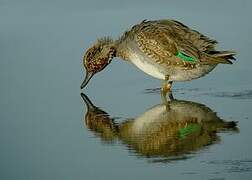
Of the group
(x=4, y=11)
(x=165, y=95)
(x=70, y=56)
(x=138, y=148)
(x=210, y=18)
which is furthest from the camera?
(x=4, y=11)

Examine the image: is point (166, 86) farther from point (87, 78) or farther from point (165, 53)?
point (87, 78)

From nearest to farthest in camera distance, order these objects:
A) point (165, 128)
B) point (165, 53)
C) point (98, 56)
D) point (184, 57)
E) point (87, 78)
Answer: point (165, 128) < point (184, 57) < point (165, 53) < point (87, 78) < point (98, 56)

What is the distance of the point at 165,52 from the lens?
11148 mm

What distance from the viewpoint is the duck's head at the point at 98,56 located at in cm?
1149

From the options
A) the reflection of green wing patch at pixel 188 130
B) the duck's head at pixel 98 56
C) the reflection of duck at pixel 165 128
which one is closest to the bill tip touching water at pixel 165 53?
the duck's head at pixel 98 56

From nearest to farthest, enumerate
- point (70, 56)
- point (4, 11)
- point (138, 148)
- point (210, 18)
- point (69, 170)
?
point (69, 170), point (138, 148), point (70, 56), point (210, 18), point (4, 11)

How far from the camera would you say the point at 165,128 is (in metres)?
9.05

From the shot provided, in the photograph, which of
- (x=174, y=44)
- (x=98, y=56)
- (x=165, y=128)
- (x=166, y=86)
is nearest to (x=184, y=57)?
(x=174, y=44)

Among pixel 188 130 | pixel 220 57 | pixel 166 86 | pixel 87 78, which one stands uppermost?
pixel 220 57

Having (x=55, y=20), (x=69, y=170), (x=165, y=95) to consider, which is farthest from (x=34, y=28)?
(x=69, y=170)

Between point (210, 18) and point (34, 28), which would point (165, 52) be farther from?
point (34, 28)

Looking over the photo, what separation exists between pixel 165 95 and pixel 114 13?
3.27 meters

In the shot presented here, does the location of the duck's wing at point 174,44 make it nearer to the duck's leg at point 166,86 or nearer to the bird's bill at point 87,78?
the duck's leg at point 166,86

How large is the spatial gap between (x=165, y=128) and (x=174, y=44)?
2.32m
